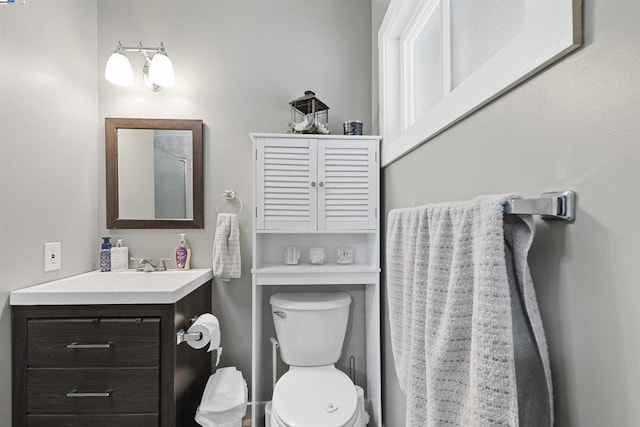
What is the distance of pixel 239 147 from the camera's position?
80.1 inches

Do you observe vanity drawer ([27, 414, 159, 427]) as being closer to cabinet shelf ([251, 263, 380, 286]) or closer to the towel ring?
cabinet shelf ([251, 263, 380, 286])

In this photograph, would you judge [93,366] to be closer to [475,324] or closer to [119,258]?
[119,258]

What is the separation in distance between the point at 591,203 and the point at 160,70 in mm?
2082

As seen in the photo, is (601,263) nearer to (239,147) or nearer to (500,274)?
(500,274)

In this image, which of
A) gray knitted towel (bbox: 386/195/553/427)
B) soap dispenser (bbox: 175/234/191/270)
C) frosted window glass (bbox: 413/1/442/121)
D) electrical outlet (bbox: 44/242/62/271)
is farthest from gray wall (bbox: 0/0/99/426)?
frosted window glass (bbox: 413/1/442/121)

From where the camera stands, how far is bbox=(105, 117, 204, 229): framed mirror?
6.51 feet

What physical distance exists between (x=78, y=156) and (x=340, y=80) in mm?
1588

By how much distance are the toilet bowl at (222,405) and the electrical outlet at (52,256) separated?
0.97m

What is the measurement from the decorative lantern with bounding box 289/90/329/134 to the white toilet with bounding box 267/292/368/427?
0.94 meters

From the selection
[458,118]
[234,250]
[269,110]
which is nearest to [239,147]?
[269,110]

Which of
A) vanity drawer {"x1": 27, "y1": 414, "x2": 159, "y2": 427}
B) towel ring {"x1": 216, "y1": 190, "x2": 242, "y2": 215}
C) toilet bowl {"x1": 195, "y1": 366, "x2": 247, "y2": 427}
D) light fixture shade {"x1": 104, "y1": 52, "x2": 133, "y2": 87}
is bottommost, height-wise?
toilet bowl {"x1": 195, "y1": 366, "x2": 247, "y2": 427}

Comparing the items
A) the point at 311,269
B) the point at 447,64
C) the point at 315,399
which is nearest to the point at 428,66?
the point at 447,64

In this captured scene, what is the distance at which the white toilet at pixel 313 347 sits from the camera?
148 cm

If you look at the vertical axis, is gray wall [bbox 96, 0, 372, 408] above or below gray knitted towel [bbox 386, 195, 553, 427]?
above
